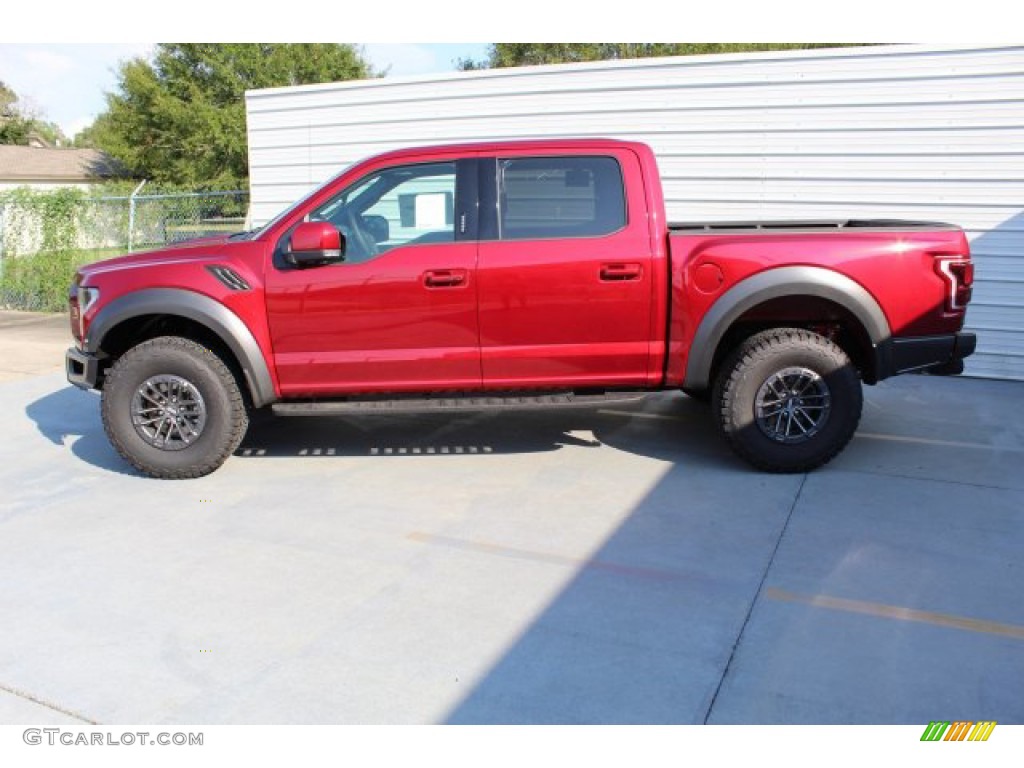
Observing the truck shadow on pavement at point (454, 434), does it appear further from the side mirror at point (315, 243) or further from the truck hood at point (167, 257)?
the side mirror at point (315, 243)

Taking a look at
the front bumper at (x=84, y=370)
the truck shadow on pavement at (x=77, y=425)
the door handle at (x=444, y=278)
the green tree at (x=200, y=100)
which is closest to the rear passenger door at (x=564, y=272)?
the door handle at (x=444, y=278)

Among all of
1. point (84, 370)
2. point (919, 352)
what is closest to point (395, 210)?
point (84, 370)

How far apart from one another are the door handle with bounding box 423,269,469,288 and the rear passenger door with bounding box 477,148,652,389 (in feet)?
0.37

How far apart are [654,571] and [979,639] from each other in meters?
1.37

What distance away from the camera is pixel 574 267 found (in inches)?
213

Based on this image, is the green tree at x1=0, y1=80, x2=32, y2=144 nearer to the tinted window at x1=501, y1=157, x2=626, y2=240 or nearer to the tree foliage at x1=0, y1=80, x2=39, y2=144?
the tree foliage at x1=0, y1=80, x2=39, y2=144

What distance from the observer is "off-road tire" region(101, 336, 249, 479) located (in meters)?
5.62

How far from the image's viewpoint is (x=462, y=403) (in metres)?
5.59

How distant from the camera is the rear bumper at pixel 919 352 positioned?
17.9ft

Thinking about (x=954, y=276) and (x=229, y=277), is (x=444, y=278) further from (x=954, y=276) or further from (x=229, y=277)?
(x=954, y=276)

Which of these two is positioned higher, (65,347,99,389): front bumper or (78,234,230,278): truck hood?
(78,234,230,278): truck hood

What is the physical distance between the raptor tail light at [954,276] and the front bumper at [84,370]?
5176 mm

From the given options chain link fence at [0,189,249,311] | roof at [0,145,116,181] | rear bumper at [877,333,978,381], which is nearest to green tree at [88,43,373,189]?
roof at [0,145,116,181]

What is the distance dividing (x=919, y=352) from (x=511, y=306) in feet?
8.11
